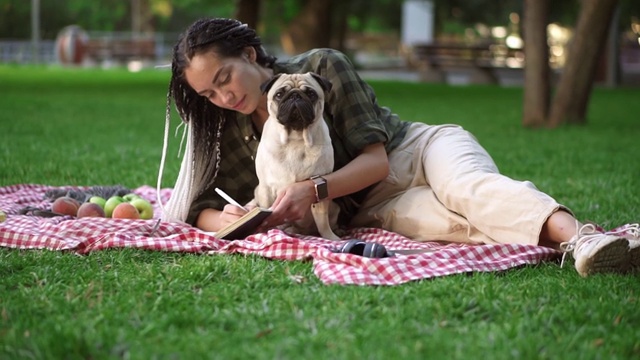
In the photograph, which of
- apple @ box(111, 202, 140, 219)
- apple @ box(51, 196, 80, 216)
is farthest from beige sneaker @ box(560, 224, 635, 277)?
apple @ box(51, 196, 80, 216)

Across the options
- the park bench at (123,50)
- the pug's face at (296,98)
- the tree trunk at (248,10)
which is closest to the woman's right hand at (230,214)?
the pug's face at (296,98)

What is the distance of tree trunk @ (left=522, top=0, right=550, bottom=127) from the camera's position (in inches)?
553

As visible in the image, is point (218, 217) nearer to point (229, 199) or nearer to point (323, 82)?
point (229, 199)

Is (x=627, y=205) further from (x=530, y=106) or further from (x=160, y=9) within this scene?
(x=160, y=9)

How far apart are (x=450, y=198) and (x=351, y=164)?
0.56 meters

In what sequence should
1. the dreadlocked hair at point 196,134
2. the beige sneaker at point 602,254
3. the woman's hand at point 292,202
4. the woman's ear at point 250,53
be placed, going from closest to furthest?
the beige sneaker at point 602,254 → the woman's hand at point 292,202 → the woman's ear at point 250,53 → the dreadlocked hair at point 196,134

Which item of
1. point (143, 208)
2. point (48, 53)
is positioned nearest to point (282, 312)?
point (143, 208)

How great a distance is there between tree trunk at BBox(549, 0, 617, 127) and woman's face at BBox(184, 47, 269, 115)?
31.5ft

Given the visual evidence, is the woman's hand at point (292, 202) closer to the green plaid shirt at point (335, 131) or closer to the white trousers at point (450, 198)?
the green plaid shirt at point (335, 131)

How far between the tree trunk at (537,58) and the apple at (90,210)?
9.80 metres

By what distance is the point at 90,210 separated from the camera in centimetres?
566

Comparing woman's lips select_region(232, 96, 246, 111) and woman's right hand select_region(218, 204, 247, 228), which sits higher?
woman's lips select_region(232, 96, 246, 111)

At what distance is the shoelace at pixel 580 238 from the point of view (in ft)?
Answer: 14.2

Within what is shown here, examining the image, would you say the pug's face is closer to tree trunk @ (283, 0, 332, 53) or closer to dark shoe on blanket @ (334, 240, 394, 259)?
dark shoe on blanket @ (334, 240, 394, 259)
